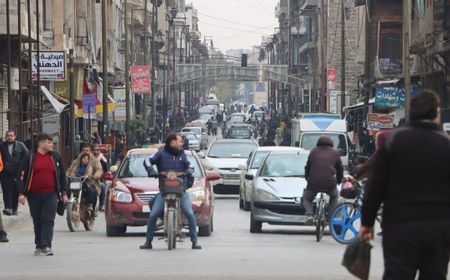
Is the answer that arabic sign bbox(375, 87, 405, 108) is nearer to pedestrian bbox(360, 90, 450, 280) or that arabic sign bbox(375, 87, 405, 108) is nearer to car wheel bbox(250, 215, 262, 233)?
car wheel bbox(250, 215, 262, 233)

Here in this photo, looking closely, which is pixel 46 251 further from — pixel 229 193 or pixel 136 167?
pixel 229 193

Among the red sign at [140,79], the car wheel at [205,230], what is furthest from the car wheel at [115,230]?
the red sign at [140,79]

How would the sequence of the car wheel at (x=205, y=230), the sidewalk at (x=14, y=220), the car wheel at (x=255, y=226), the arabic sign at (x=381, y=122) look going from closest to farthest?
the car wheel at (x=205, y=230), the car wheel at (x=255, y=226), the sidewalk at (x=14, y=220), the arabic sign at (x=381, y=122)

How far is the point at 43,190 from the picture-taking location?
17.4 metres

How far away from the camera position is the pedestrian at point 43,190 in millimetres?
17344

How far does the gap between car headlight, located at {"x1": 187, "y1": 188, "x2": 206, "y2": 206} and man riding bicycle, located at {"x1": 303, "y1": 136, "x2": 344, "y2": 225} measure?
1.83m

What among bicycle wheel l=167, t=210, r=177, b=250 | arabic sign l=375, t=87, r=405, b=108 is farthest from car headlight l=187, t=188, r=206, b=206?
arabic sign l=375, t=87, r=405, b=108

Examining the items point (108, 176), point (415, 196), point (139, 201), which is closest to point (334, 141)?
point (108, 176)

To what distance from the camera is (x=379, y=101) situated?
4759 centimetres

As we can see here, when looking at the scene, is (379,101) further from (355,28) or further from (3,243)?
(355,28)

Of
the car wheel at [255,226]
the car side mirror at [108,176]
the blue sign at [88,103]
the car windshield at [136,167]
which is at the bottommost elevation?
the car wheel at [255,226]

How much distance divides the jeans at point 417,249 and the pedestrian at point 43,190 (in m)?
9.52

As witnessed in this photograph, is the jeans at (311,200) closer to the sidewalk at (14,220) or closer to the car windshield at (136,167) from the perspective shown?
the car windshield at (136,167)

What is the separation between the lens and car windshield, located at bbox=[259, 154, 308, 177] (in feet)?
78.5
